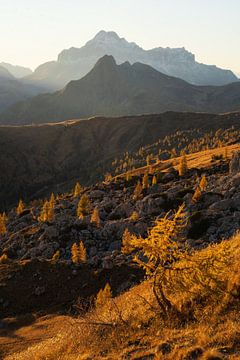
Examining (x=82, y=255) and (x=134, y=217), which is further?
(x=134, y=217)

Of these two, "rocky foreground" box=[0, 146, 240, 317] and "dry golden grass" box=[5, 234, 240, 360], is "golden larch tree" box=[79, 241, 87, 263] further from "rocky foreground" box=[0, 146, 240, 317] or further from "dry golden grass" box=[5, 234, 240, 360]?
"dry golden grass" box=[5, 234, 240, 360]

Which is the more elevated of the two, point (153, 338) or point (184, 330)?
point (184, 330)

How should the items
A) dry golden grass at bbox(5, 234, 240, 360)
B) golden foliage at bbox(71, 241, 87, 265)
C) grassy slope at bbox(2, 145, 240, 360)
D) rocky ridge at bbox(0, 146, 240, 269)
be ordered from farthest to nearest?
golden foliage at bbox(71, 241, 87, 265) → rocky ridge at bbox(0, 146, 240, 269) → dry golden grass at bbox(5, 234, 240, 360) → grassy slope at bbox(2, 145, 240, 360)

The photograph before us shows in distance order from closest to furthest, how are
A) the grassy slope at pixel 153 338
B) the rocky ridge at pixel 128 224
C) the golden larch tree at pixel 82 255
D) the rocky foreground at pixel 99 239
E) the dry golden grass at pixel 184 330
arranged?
1. the grassy slope at pixel 153 338
2. the dry golden grass at pixel 184 330
3. the rocky foreground at pixel 99 239
4. the rocky ridge at pixel 128 224
5. the golden larch tree at pixel 82 255

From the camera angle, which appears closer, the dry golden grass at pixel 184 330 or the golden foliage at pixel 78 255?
the dry golden grass at pixel 184 330

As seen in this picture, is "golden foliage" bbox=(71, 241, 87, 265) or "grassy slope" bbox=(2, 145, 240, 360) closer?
"grassy slope" bbox=(2, 145, 240, 360)

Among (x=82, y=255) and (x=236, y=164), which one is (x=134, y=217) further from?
(x=236, y=164)

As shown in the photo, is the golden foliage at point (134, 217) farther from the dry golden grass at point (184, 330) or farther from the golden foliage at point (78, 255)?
the dry golden grass at point (184, 330)

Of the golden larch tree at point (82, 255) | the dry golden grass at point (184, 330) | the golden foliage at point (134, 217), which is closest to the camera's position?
the dry golden grass at point (184, 330)

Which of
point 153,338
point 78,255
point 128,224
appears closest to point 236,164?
point 128,224

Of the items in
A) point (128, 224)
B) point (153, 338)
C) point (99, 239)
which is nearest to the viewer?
point (153, 338)

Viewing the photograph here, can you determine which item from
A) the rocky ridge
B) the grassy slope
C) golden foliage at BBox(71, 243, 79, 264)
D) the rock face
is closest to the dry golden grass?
the grassy slope

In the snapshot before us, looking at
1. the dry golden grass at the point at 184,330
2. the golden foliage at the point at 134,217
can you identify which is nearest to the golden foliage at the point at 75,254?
the golden foliage at the point at 134,217

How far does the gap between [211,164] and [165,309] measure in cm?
10742
